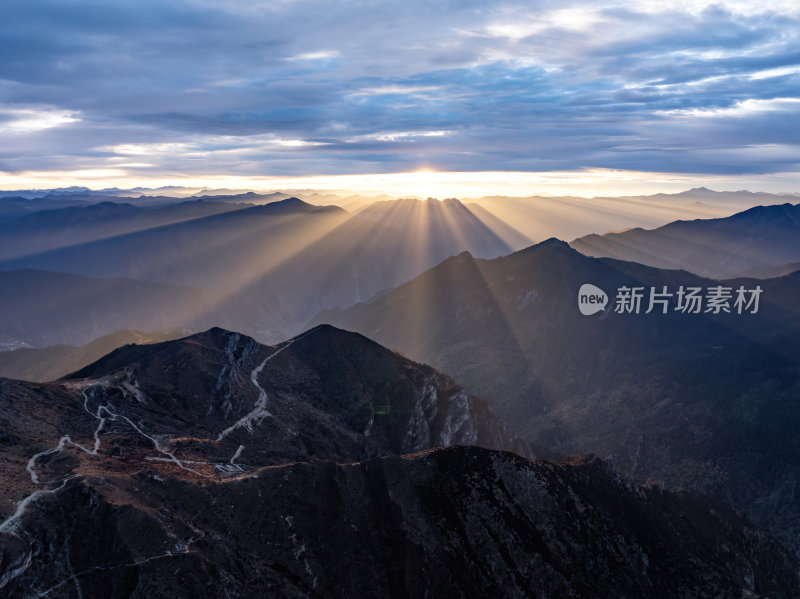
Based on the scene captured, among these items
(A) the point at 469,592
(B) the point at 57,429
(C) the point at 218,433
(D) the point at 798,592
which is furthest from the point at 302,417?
(D) the point at 798,592

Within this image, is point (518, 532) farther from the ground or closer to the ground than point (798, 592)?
farther from the ground

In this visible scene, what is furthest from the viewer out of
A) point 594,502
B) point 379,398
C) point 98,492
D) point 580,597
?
point 379,398

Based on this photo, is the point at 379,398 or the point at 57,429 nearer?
the point at 57,429

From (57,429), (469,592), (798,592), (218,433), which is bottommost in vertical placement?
(798,592)

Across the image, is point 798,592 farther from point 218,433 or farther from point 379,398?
point 218,433

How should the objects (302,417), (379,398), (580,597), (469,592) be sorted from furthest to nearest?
1. (379,398)
2. (302,417)
3. (580,597)
4. (469,592)

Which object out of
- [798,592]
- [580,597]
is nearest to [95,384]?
[580,597]

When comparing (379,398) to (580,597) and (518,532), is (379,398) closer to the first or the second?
(518,532)
